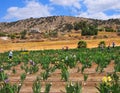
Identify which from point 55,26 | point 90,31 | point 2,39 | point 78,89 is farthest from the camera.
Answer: point 55,26

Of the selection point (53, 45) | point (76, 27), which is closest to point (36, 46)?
point (53, 45)

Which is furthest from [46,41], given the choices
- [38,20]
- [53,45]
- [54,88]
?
[38,20]

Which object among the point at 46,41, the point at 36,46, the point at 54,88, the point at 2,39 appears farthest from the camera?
the point at 2,39

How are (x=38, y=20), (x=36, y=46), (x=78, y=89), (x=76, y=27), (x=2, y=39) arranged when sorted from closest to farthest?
(x=78, y=89), (x=36, y=46), (x=2, y=39), (x=76, y=27), (x=38, y=20)

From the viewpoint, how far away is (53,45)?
7262cm

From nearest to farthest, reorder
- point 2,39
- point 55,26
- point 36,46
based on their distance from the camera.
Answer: point 36,46
point 2,39
point 55,26

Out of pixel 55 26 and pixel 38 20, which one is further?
pixel 38 20

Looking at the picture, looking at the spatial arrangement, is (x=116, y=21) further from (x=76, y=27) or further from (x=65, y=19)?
(x=76, y=27)

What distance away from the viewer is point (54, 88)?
415 inches

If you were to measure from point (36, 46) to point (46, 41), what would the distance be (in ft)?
26.3

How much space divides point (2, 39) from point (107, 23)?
92.1 meters

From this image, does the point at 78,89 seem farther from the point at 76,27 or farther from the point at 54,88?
the point at 76,27

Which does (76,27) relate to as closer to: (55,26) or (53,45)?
(55,26)

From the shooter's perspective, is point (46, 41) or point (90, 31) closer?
point (46, 41)
